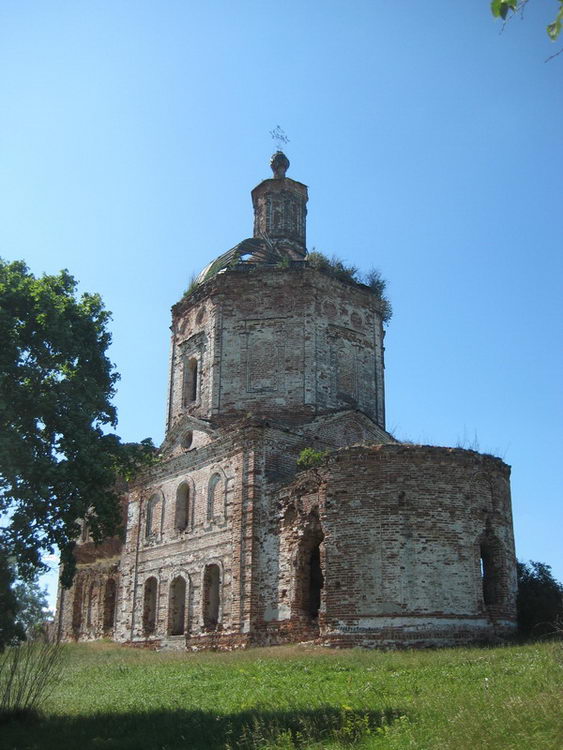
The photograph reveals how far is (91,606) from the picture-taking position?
26.2m

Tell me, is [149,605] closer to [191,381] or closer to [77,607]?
[77,607]

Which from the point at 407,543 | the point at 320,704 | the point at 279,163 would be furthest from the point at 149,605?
the point at 279,163

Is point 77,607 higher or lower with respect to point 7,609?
lower

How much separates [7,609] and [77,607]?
17.7 m

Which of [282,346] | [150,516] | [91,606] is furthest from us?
[91,606]

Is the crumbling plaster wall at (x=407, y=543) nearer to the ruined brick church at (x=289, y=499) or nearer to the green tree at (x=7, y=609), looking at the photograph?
the ruined brick church at (x=289, y=499)

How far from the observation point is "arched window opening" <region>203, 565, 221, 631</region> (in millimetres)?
19422

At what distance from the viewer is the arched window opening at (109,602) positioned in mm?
25203

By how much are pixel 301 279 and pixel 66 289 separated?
10.8 metres

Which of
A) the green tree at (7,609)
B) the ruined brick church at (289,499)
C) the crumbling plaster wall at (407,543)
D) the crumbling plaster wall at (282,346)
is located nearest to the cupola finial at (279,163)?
the ruined brick church at (289,499)

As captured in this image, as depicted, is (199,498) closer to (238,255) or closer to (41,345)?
(238,255)

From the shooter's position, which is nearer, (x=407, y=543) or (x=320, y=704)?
(x=320, y=704)

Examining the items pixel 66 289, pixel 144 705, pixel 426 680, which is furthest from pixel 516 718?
pixel 66 289

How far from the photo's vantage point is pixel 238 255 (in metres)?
23.6
